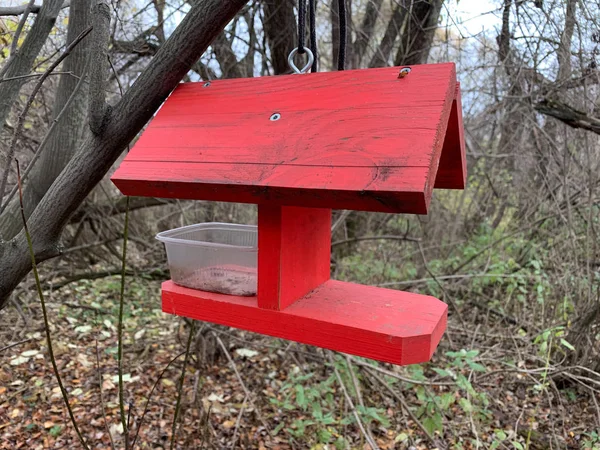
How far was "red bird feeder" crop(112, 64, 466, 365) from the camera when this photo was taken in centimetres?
99

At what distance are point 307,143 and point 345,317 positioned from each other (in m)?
0.49

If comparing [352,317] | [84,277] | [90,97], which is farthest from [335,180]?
[84,277]

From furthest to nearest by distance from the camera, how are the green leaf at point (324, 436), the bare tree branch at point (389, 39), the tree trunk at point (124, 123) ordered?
the bare tree branch at point (389, 39), the green leaf at point (324, 436), the tree trunk at point (124, 123)

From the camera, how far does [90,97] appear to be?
42.1 inches

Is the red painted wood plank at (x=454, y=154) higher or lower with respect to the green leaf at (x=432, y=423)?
higher

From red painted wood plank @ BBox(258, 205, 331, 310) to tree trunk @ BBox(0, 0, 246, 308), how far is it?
1.37 ft

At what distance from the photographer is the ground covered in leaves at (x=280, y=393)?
8.43 feet

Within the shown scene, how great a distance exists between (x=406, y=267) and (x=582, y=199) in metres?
1.68

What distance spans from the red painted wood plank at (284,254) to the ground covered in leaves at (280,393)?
126 cm

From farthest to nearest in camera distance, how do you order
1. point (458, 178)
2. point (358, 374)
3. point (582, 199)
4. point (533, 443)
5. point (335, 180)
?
point (582, 199), point (358, 374), point (533, 443), point (458, 178), point (335, 180)

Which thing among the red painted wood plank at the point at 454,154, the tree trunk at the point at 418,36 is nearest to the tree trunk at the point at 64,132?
the red painted wood plank at the point at 454,154

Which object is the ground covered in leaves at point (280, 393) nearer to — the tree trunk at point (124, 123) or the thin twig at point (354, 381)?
the thin twig at point (354, 381)

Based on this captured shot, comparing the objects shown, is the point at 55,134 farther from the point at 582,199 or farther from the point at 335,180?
the point at 582,199

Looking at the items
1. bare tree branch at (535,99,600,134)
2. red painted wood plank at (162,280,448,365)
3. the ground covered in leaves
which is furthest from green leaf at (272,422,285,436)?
bare tree branch at (535,99,600,134)
